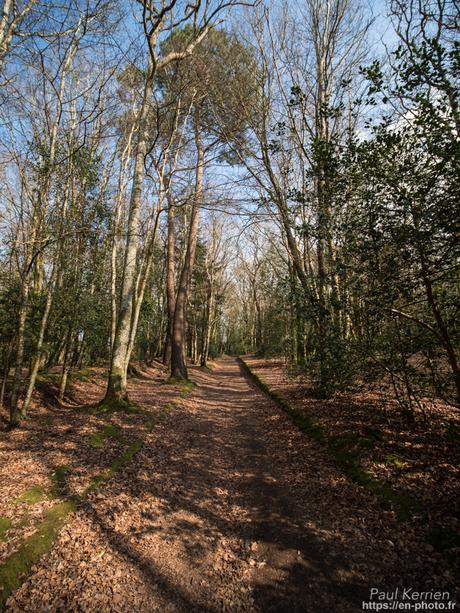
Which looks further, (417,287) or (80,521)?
(417,287)

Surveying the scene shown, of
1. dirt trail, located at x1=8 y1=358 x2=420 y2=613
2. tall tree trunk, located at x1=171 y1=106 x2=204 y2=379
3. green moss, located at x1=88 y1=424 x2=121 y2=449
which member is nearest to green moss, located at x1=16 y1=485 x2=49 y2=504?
dirt trail, located at x1=8 y1=358 x2=420 y2=613

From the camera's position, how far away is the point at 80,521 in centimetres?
370

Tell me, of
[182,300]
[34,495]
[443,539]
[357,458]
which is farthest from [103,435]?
[182,300]

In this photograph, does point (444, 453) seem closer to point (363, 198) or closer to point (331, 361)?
point (331, 361)

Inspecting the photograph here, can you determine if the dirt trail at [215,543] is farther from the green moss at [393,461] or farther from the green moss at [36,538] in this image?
the green moss at [393,461]

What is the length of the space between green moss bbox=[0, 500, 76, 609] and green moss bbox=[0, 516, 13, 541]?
0.29 meters

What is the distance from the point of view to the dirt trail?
9.29 feet

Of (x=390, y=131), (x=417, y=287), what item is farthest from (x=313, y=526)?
(x=390, y=131)

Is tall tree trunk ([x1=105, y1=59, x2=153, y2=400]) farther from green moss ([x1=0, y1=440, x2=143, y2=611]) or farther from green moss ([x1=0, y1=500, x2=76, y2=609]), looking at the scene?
green moss ([x1=0, y1=500, x2=76, y2=609])

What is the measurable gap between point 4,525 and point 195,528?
7.24ft

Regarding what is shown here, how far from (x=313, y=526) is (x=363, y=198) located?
4986 millimetres

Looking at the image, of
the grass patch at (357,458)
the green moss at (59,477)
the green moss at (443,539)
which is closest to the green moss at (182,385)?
the grass patch at (357,458)

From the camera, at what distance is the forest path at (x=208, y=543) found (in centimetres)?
283

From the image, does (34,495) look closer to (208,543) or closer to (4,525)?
(4,525)
